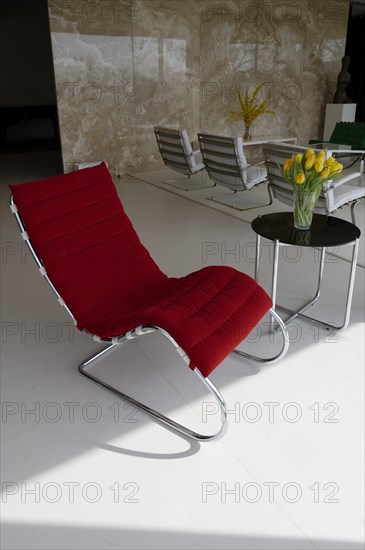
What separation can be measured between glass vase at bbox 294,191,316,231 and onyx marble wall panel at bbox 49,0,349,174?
4.86 metres

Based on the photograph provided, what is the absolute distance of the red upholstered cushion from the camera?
1.92 m

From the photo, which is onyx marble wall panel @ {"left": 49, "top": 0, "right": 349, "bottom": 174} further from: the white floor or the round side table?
the round side table

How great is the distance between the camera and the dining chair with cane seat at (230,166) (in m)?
4.85

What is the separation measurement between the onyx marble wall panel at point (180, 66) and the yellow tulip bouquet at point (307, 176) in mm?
4837

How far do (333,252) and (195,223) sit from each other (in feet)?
4.71

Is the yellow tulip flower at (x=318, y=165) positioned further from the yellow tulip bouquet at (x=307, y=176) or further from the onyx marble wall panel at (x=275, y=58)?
the onyx marble wall panel at (x=275, y=58)

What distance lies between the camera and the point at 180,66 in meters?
7.18

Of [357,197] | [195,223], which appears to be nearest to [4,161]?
[195,223]

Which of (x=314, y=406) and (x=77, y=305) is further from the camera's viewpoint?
(x=77, y=305)

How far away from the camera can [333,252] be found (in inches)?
151

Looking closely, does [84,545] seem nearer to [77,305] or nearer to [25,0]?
Answer: [77,305]

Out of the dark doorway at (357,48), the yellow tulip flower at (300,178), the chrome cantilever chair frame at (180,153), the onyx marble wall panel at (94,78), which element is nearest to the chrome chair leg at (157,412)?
the yellow tulip flower at (300,178)

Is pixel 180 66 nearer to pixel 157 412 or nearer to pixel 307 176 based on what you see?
pixel 307 176

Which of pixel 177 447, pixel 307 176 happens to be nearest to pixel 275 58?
pixel 307 176
